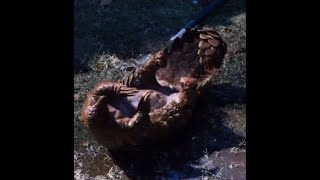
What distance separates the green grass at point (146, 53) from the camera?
2824 millimetres

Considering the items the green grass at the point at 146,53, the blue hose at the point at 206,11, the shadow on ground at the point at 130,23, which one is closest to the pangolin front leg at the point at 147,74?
the green grass at the point at 146,53

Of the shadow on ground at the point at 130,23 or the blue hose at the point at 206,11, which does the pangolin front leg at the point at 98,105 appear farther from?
the blue hose at the point at 206,11

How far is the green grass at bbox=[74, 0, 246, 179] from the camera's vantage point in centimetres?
282

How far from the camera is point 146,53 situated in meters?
3.93

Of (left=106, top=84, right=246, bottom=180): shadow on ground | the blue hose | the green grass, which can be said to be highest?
the blue hose

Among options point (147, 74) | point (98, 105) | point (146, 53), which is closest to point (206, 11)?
point (146, 53)

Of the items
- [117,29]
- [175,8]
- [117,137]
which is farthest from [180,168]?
[175,8]

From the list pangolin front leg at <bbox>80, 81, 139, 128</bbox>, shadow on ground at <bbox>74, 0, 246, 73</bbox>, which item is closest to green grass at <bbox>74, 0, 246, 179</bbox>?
shadow on ground at <bbox>74, 0, 246, 73</bbox>

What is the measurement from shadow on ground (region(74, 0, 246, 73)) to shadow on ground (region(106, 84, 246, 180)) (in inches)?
43.3

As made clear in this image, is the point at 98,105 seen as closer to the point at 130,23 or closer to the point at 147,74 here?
the point at 147,74

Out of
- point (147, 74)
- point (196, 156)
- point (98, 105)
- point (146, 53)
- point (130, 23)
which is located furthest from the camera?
point (130, 23)

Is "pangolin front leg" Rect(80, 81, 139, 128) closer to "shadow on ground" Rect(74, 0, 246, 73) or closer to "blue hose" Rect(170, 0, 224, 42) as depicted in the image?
"shadow on ground" Rect(74, 0, 246, 73)

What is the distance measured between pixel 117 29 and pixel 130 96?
1533 mm

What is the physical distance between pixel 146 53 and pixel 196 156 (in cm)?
132
